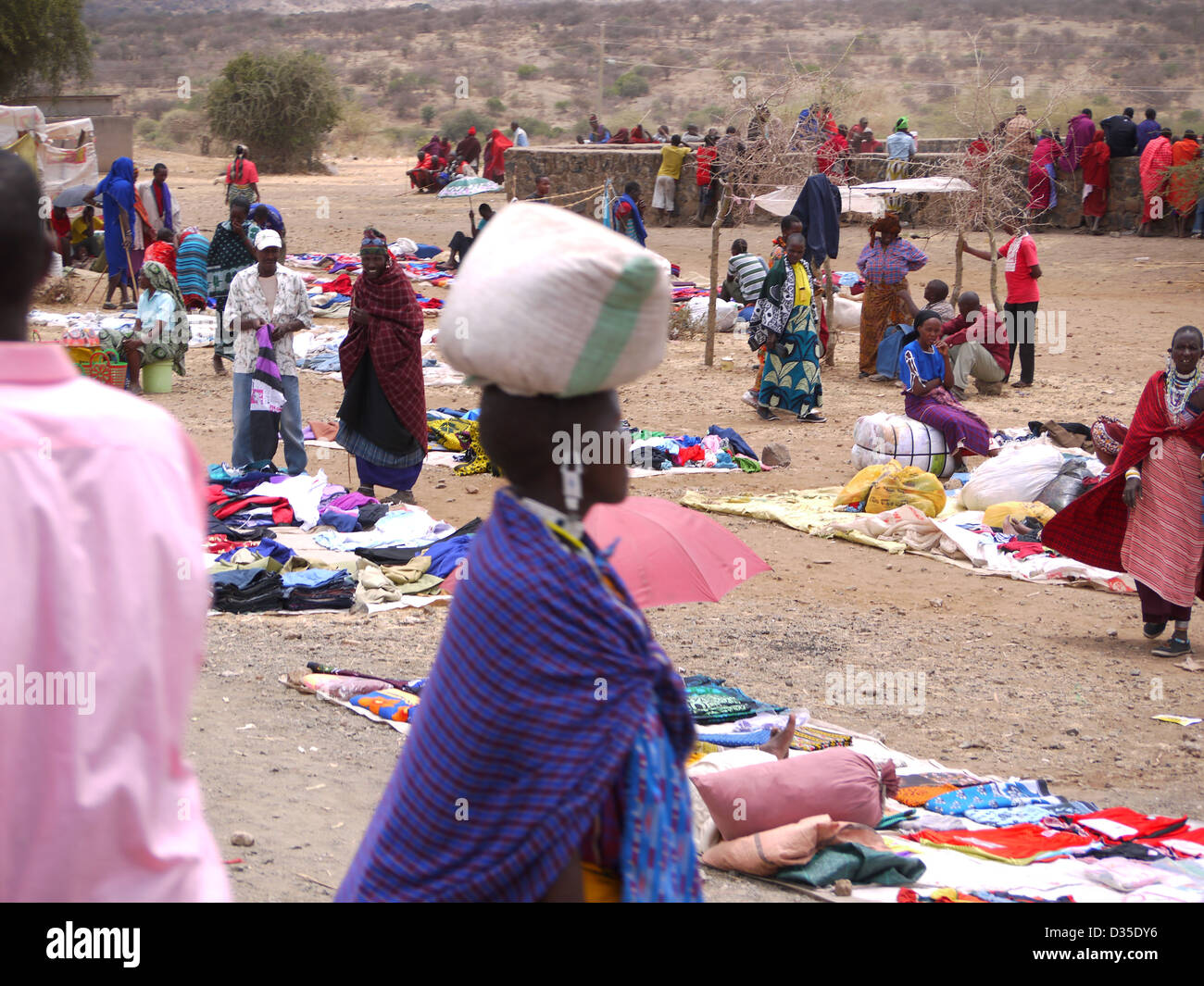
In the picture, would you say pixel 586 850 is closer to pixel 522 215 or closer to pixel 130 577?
pixel 130 577

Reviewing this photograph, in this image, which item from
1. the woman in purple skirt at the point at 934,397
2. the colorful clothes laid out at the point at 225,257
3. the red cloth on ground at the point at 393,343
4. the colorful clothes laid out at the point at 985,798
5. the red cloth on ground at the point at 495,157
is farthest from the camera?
the red cloth on ground at the point at 495,157

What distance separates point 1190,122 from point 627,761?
40.8 meters

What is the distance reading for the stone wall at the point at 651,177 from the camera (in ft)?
72.2

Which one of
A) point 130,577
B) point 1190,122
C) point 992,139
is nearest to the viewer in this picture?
point 130,577

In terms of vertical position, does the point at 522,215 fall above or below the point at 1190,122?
below

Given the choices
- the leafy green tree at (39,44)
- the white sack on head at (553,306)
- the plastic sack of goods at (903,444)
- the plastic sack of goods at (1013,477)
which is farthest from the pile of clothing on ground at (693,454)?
the leafy green tree at (39,44)

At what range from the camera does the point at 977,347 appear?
41.0ft

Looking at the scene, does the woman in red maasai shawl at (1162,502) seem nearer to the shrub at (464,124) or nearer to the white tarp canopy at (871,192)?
the white tarp canopy at (871,192)

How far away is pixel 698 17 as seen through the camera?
60.2 m

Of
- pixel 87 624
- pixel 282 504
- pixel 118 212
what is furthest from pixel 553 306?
pixel 118 212

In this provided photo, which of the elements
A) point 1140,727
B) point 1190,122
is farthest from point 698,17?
point 1140,727

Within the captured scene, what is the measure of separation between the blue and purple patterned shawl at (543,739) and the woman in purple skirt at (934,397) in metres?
8.44

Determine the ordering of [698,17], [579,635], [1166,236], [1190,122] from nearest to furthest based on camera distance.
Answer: [579,635]
[1166,236]
[1190,122]
[698,17]

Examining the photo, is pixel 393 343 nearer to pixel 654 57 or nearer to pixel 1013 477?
pixel 1013 477
